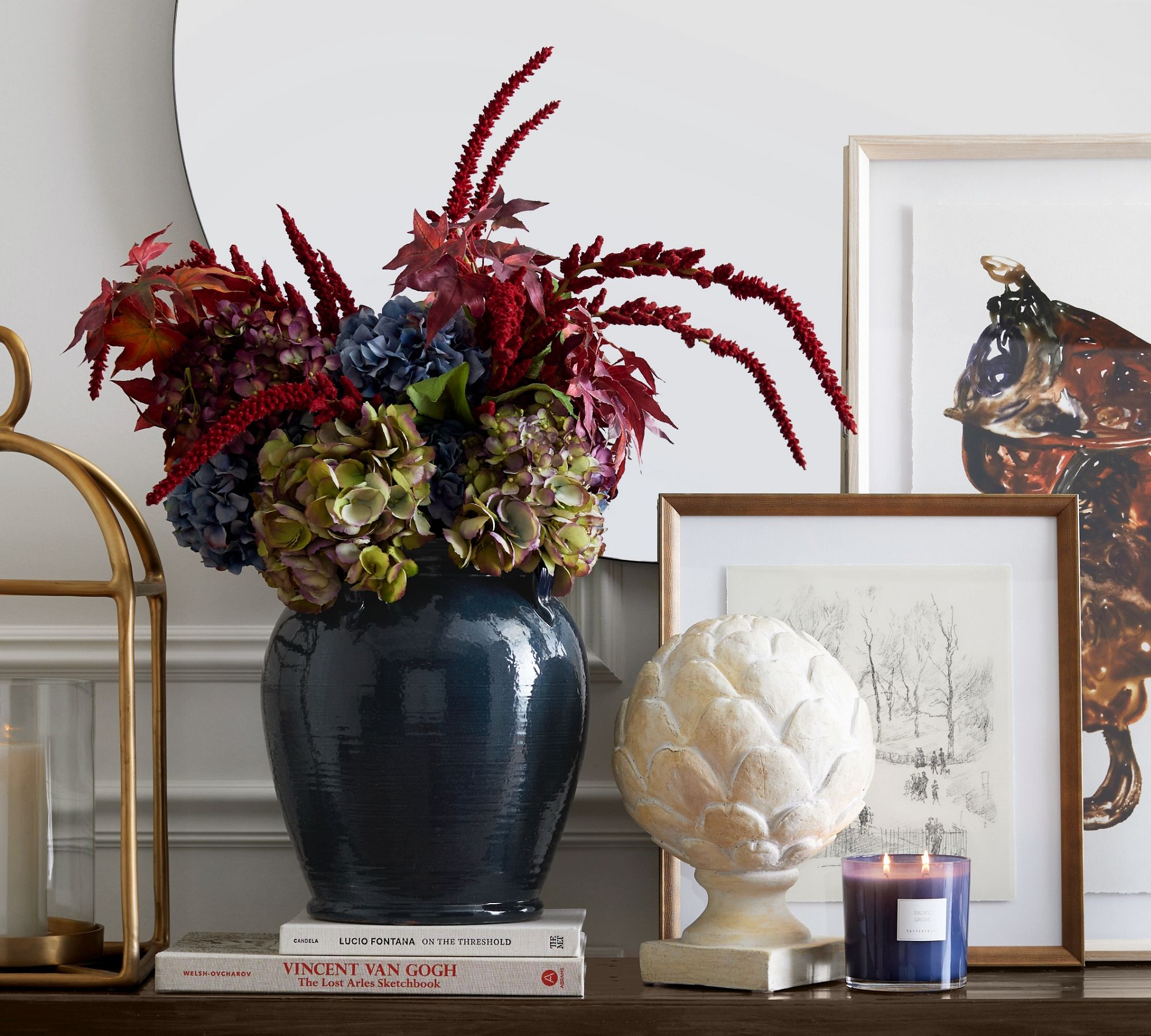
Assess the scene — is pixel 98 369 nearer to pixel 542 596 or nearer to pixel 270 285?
pixel 270 285

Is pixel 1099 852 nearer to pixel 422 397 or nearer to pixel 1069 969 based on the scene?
pixel 1069 969

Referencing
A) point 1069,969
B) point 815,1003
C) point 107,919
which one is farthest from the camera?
point 107,919

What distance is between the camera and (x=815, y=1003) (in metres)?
0.67

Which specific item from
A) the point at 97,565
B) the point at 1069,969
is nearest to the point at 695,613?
the point at 1069,969

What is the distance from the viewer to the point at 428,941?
692 millimetres

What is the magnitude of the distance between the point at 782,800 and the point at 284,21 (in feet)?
2.36

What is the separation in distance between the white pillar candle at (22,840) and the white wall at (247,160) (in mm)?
181

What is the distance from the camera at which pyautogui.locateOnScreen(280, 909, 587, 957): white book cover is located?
692mm

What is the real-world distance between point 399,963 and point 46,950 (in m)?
0.24

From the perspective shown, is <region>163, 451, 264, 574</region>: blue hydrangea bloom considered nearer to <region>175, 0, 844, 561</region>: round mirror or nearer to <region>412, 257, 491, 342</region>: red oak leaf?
<region>412, 257, 491, 342</region>: red oak leaf

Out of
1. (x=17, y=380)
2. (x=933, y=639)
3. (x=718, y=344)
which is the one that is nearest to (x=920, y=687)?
(x=933, y=639)

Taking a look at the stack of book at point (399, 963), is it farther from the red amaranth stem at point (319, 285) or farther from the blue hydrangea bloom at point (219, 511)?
the red amaranth stem at point (319, 285)

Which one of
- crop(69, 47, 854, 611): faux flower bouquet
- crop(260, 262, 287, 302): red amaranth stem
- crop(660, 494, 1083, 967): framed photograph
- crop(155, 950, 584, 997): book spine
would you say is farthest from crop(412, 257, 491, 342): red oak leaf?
crop(155, 950, 584, 997): book spine

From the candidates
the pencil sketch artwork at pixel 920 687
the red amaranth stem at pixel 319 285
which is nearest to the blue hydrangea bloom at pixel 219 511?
the red amaranth stem at pixel 319 285
